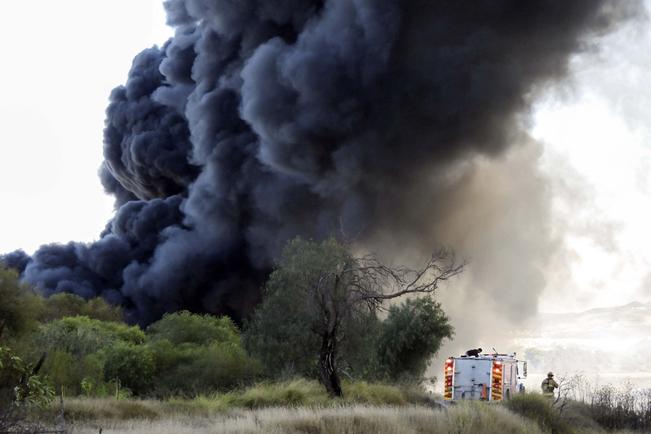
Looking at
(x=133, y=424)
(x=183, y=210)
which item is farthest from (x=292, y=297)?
(x=183, y=210)

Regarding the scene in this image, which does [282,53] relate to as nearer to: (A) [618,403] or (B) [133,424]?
(A) [618,403]

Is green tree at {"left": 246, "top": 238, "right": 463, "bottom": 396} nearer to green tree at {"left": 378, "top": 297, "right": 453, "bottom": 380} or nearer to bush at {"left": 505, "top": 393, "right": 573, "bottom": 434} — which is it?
bush at {"left": 505, "top": 393, "right": 573, "bottom": 434}

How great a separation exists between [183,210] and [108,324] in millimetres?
22337

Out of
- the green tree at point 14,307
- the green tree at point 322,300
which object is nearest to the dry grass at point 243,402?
the green tree at point 322,300

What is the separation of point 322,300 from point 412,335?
14.5 m

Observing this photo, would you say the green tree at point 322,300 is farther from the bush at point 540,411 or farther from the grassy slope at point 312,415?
the bush at point 540,411

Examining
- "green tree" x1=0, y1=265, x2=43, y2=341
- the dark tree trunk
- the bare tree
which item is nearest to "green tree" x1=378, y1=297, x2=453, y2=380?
the bare tree

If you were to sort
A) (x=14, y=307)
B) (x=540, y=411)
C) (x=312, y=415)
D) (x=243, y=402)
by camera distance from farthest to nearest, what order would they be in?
(x=14, y=307), (x=243, y=402), (x=540, y=411), (x=312, y=415)

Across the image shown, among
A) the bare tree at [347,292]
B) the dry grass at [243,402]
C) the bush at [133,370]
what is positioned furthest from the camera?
the bush at [133,370]

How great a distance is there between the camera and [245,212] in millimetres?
50781

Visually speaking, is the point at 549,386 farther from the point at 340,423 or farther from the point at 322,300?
the point at 340,423

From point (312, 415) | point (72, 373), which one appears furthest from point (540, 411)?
point (72, 373)

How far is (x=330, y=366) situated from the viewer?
67.0 ft

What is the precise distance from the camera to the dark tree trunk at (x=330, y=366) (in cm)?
2022
